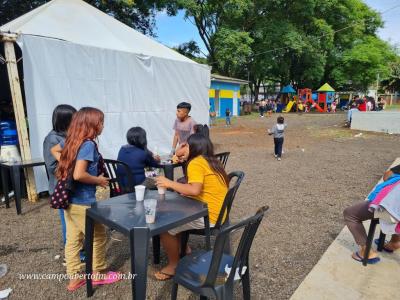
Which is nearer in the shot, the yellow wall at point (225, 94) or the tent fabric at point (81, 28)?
the tent fabric at point (81, 28)

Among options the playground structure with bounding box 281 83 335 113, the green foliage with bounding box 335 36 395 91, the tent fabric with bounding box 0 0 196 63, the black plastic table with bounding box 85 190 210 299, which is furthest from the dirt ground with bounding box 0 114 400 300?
the green foliage with bounding box 335 36 395 91

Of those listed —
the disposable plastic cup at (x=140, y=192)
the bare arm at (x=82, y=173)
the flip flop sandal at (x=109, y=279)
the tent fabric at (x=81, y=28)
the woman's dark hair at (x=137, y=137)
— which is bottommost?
the flip flop sandal at (x=109, y=279)

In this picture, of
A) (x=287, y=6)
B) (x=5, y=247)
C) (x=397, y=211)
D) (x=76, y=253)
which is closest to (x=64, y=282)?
(x=76, y=253)

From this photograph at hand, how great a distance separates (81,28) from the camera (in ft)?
20.1

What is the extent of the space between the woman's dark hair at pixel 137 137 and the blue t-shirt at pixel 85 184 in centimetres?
86

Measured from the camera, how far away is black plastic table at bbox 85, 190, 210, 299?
6.48 ft

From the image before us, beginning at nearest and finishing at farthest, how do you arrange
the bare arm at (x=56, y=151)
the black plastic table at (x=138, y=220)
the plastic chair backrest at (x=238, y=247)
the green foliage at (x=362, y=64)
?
1. the plastic chair backrest at (x=238, y=247)
2. the black plastic table at (x=138, y=220)
3. the bare arm at (x=56, y=151)
4. the green foliage at (x=362, y=64)

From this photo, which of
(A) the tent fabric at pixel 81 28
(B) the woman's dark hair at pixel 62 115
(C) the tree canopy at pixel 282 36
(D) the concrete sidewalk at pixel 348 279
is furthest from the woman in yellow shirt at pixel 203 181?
(C) the tree canopy at pixel 282 36

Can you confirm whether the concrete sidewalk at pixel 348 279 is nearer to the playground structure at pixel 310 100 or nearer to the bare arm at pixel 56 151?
the bare arm at pixel 56 151

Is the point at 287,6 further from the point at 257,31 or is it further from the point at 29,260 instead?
the point at 29,260

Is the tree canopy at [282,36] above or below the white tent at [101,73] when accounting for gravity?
above

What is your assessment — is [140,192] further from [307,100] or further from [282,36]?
[307,100]

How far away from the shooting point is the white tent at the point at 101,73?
4.92 metres

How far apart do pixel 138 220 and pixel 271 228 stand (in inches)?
94.8
